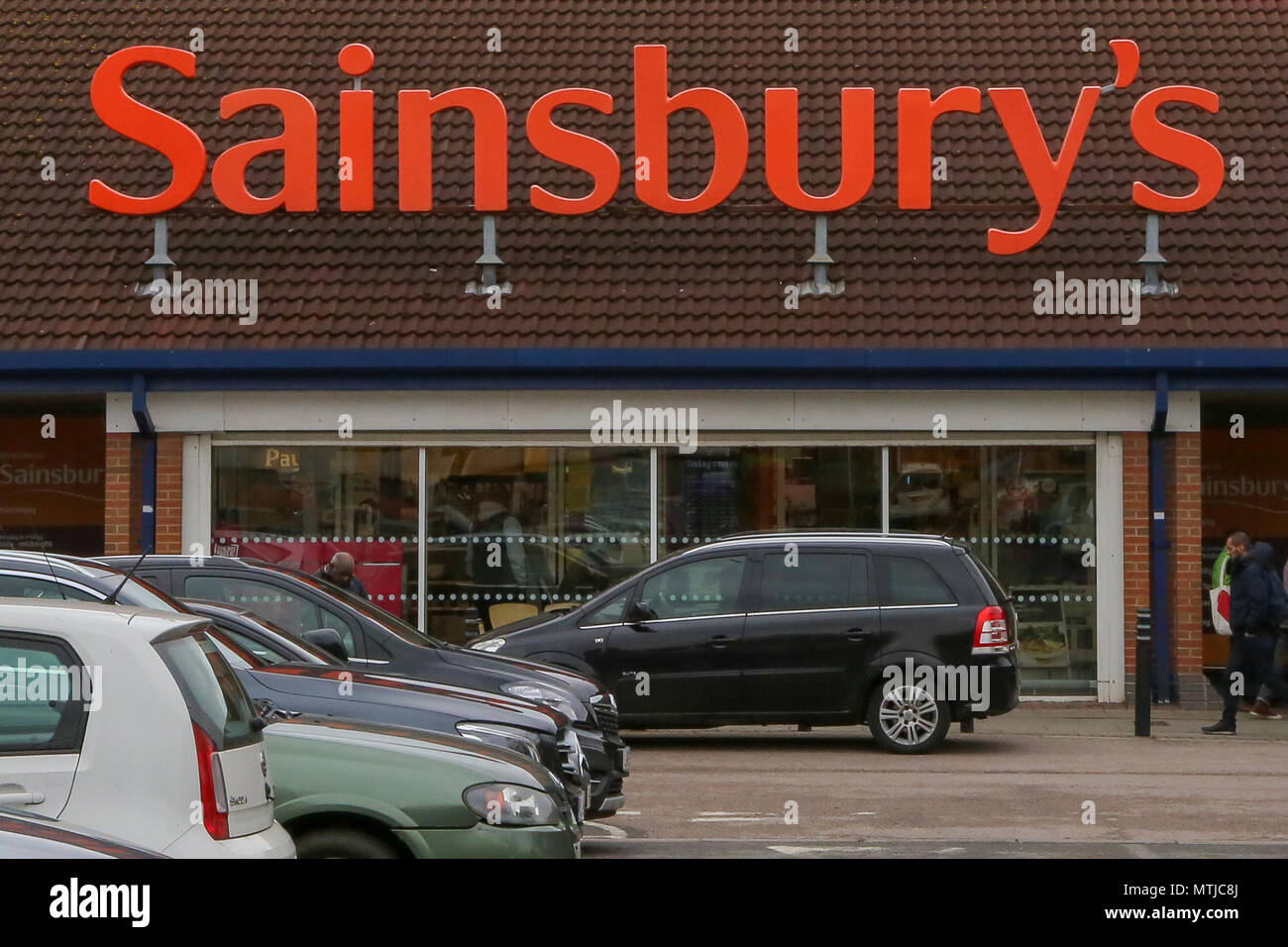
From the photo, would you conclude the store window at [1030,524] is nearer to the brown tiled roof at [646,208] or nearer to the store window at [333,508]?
the brown tiled roof at [646,208]

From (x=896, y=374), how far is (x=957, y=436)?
0.98m

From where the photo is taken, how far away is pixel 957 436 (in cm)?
1788

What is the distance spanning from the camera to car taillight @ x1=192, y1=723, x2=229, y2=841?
5672 millimetres

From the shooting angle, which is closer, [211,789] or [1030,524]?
[211,789]

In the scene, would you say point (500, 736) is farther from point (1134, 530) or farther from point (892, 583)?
point (1134, 530)

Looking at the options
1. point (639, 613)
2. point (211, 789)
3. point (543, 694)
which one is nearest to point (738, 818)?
point (543, 694)

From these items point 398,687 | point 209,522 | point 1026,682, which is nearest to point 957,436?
point 1026,682

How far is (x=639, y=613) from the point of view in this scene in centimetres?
1448

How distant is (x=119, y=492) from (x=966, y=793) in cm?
998

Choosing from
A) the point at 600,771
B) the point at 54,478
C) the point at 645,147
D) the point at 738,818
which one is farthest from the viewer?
the point at 54,478

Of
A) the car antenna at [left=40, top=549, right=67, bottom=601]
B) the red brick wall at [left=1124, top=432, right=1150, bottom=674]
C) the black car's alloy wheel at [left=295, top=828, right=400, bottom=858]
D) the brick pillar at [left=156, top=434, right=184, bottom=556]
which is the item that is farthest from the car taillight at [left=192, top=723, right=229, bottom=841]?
the red brick wall at [left=1124, top=432, right=1150, bottom=674]

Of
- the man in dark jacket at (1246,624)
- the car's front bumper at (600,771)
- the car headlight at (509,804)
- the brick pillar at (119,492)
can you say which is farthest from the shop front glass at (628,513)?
the car headlight at (509,804)

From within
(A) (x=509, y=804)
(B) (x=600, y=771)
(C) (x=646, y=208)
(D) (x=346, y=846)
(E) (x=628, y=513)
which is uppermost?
(C) (x=646, y=208)

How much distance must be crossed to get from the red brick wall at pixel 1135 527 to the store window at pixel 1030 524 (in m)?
0.35
